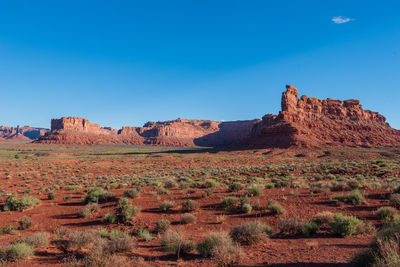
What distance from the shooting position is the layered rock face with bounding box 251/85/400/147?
69875mm

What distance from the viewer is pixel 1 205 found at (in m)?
11.8

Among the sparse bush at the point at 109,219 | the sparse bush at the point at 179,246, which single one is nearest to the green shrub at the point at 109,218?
the sparse bush at the point at 109,219

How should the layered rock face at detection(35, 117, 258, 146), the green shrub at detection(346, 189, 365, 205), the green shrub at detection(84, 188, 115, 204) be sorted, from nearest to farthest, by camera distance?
the green shrub at detection(346, 189, 365, 205), the green shrub at detection(84, 188, 115, 204), the layered rock face at detection(35, 117, 258, 146)

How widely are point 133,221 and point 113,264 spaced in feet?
15.7

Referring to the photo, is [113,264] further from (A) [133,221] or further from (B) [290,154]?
(B) [290,154]

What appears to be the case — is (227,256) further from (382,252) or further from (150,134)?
(150,134)

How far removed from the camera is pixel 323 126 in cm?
8125

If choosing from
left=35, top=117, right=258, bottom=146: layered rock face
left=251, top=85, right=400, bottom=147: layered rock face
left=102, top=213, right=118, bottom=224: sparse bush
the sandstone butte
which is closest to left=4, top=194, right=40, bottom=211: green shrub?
left=102, top=213, right=118, bottom=224: sparse bush

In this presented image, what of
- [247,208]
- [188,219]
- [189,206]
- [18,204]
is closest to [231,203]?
[247,208]

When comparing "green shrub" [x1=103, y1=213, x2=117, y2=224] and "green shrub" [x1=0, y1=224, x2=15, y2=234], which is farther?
"green shrub" [x1=103, y1=213, x2=117, y2=224]

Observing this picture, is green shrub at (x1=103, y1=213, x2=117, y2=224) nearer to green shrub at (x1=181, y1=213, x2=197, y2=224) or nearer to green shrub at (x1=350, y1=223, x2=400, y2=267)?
green shrub at (x1=181, y1=213, x2=197, y2=224)

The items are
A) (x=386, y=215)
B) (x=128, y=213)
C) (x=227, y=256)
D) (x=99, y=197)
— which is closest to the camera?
(x=227, y=256)

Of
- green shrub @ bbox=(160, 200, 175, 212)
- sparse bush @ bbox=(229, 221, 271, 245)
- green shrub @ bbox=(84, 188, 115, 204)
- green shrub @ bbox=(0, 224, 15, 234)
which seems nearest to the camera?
sparse bush @ bbox=(229, 221, 271, 245)

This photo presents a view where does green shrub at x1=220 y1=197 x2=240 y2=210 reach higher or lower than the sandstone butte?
lower
